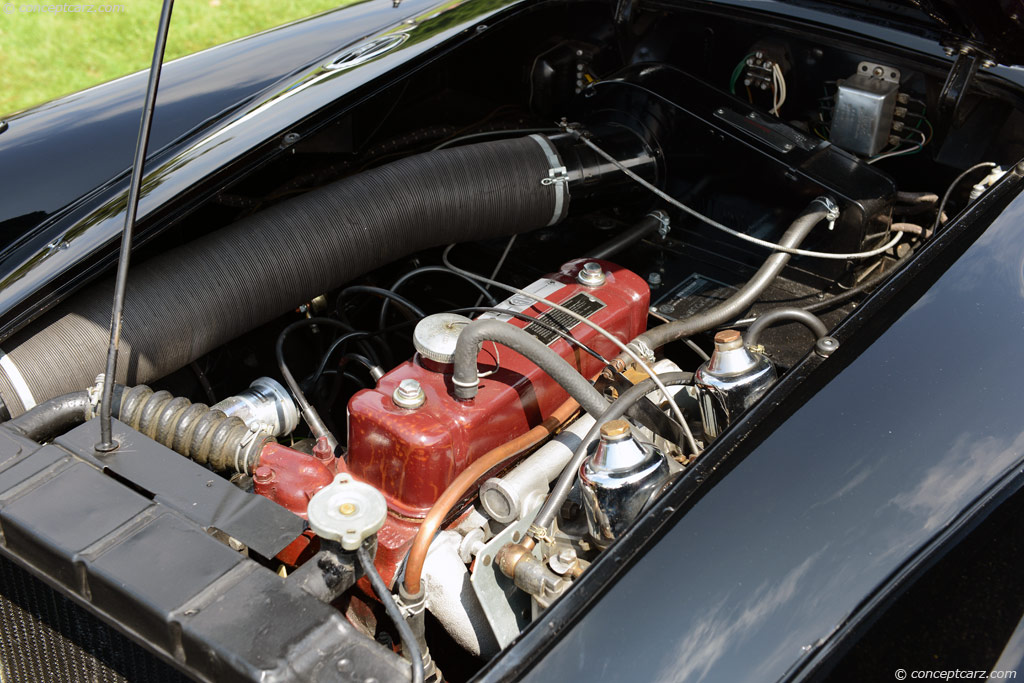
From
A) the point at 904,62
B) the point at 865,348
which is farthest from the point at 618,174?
the point at 865,348

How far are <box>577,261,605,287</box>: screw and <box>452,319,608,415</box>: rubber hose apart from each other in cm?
32

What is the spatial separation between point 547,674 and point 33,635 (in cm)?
68

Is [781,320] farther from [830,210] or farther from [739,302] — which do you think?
[830,210]

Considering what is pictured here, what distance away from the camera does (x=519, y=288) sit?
177 centimetres

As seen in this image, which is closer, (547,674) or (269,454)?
(547,674)

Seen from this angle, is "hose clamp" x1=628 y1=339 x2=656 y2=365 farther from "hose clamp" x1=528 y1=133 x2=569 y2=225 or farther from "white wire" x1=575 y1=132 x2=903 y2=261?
"hose clamp" x1=528 y1=133 x2=569 y2=225

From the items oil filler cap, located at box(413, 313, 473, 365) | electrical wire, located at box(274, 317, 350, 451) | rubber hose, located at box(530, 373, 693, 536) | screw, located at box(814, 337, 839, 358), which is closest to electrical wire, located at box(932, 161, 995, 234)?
screw, located at box(814, 337, 839, 358)

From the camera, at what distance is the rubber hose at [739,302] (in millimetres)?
1473

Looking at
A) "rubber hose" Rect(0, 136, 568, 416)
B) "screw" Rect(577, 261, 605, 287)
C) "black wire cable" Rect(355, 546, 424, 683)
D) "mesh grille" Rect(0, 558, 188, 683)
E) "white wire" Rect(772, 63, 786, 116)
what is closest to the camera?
"black wire cable" Rect(355, 546, 424, 683)

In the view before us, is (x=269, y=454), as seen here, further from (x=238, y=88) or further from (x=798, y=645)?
(x=238, y=88)

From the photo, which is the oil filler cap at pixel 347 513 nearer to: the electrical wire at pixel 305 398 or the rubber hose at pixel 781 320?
the electrical wire at pixel 305 398

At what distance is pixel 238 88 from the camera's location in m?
1.80

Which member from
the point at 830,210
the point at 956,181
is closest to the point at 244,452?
the point at 830,210

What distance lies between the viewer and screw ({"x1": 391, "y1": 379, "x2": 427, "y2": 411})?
48.8 inches
